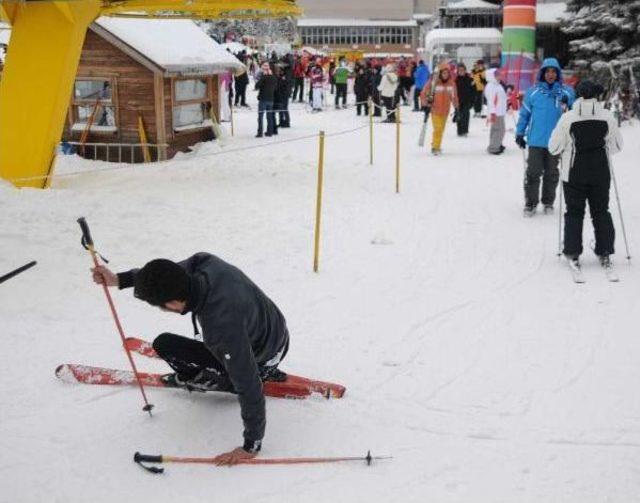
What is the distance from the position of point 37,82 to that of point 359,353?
753cm

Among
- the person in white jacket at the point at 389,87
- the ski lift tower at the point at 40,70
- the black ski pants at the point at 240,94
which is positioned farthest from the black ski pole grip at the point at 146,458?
the black ski pants at the point at 240,94

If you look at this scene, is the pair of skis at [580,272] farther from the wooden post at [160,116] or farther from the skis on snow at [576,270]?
the wooden post at [160,116]

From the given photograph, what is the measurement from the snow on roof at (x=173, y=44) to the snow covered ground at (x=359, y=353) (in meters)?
4.43

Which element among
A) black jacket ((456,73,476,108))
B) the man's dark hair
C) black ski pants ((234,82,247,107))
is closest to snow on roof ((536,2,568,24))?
black ski pants ((234,82,247,107))

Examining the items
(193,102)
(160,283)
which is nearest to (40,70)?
(193,102)

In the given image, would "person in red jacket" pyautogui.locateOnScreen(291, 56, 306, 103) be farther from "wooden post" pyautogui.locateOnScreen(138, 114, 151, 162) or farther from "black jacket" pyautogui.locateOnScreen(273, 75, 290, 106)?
"wooden post" pyautogui.locateOnScreen(138, 114, 151, 162)

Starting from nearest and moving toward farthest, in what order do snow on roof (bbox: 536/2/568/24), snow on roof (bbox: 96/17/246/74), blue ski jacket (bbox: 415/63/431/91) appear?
snow on roof (bbox: 96/17/246/74)
blue ski jacket (bbox: 415/63/431/91)
snow on roof (bbox: 536/2/568/24)

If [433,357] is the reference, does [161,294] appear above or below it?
above

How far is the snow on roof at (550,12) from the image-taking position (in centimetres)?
2833

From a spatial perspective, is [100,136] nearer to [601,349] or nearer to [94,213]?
[94,213]

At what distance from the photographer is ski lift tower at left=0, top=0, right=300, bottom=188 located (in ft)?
33.8

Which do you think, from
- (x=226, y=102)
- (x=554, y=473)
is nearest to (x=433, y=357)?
(x=554, y=473)

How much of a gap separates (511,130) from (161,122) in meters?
9.28

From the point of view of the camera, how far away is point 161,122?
14.2 m
